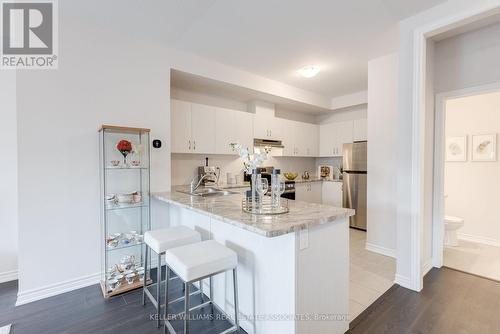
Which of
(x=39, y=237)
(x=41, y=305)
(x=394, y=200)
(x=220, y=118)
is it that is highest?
(x=220, y=118)

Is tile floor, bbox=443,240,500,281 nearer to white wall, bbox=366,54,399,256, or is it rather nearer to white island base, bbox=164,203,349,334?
white wall, bbox=366,54,399,256

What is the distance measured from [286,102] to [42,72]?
369cm

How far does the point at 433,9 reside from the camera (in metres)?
2.26

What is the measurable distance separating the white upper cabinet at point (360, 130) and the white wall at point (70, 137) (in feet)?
13.3

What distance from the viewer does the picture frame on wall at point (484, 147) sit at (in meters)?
3.49

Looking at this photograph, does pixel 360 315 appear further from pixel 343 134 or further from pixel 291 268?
pixel 343 134

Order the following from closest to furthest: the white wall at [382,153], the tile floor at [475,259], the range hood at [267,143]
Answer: the tile floor at [475,259]
the white wall at [382,153]
the range hood at [267,143]

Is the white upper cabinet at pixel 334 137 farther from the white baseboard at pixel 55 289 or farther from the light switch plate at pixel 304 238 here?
the white baseboard at pixel 55 289

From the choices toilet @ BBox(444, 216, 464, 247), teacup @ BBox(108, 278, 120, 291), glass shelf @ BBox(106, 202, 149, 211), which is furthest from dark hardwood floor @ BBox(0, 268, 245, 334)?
toilet @ BBox(444, 216, 464, 247)

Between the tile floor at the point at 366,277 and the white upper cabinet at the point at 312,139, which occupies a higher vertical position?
the white upper cabinet at the point at 312,139

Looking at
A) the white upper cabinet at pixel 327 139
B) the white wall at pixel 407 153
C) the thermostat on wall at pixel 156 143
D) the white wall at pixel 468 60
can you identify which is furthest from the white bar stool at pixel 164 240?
the white upper cabinet at pixel 327 139

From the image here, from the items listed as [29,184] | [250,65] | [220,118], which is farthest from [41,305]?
[250,65]

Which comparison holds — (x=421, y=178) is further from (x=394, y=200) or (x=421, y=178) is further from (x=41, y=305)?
(x=41, y=305)

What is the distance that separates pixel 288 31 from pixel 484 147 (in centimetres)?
353
